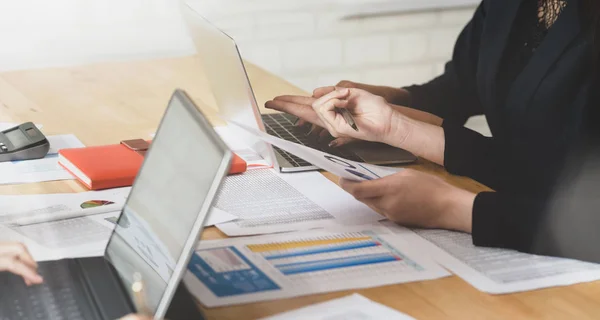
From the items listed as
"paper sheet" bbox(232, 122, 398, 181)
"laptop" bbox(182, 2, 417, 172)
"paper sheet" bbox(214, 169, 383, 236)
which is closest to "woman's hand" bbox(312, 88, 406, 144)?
"laptop" bbox(182, 2, 417, 172)

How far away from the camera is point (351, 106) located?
5.27ft

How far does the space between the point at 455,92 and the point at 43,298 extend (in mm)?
1220

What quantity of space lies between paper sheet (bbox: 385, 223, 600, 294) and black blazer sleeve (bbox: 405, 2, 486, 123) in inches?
30.2

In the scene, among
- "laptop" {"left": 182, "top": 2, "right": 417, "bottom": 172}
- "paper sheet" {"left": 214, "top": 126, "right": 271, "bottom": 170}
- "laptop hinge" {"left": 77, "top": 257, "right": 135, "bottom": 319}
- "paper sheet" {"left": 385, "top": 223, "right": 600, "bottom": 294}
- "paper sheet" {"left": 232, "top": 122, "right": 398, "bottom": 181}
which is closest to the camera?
"laptop hinge" {"left": 77, "top": 257, "right": 135, "bottom": 319}

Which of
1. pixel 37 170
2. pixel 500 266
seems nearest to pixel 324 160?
pixel 500 266

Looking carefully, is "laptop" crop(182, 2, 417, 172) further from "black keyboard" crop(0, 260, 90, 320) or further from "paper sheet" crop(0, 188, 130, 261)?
"black keyboard" crop(0, 260, 90, 320)

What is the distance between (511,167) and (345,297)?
0.54 m

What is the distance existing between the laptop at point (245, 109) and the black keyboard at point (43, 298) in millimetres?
472

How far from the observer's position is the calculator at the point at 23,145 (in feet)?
5.07

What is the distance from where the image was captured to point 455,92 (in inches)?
77.4

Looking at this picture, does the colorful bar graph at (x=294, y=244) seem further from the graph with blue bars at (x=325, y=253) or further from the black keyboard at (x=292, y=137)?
the black keyboard at (x=292, y=137)

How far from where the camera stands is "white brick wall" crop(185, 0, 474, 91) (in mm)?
2883

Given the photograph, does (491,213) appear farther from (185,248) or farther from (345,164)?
(185,248)

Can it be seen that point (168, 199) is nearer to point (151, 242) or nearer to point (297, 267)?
point (151, 242)
